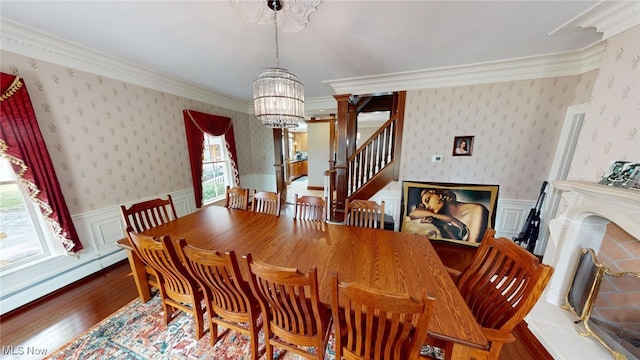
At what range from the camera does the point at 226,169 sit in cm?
411

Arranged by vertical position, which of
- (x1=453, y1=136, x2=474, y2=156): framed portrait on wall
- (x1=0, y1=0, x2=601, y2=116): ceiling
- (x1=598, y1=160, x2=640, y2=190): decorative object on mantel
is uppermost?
(x1=0, y1=0, x2=601, y2=116): ceiling

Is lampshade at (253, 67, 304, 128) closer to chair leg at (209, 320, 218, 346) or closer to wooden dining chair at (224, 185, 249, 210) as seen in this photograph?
wooden dining chair at (224, 185, 249, 210)

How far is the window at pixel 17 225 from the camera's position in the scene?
1.74 meters

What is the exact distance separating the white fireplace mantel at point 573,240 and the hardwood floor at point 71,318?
138 millimetres

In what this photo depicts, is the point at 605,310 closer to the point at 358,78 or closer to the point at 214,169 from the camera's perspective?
the point at 358,78

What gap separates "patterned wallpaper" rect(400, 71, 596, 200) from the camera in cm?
236

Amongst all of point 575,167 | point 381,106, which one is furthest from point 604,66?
point 381,106

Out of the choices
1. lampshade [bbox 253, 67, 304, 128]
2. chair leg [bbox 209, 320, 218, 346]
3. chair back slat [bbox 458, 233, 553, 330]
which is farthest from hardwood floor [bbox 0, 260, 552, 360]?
lampshade [bbox 253, 67, 304, 128]

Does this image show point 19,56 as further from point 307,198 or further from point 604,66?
point 604,66

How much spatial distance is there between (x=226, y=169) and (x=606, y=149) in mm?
4945

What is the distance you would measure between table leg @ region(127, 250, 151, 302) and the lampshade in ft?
5.28

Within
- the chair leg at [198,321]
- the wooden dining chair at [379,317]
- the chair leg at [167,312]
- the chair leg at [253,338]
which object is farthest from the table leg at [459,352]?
the chair leg at [167,312]

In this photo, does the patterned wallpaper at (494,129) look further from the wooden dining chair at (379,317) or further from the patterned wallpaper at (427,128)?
the wooden dining chair at (379,317)

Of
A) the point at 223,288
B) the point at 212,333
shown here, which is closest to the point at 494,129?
the point at 223,288
